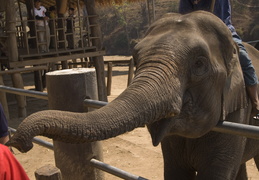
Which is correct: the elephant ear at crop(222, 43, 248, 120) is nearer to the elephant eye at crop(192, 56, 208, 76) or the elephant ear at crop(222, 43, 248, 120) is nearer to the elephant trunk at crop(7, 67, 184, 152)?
the elephant eye at crop(192, 56, 208, 76)

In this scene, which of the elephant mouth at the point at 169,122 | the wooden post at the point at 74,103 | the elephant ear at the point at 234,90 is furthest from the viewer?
the wooden post at the point at 74,103

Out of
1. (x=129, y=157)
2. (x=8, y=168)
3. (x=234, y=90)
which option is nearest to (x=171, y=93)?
(x=234, y=90)

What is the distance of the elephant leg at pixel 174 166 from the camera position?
2762mm

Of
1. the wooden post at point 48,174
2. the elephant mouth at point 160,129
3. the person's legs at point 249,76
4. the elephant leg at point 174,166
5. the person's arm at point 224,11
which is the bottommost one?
the elephant leg at point 174,166

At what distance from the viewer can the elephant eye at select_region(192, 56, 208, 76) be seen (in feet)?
7.23

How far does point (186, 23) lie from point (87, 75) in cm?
90

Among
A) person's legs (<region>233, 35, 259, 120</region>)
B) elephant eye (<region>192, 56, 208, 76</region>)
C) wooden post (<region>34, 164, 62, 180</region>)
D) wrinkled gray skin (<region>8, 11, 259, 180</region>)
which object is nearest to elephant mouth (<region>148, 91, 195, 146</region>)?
Result: wrinkled gray skin (<region>8, 11, 259, 180</region>)

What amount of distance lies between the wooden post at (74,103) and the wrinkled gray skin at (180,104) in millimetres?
653

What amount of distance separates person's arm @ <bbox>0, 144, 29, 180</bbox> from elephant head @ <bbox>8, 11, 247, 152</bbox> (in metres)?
0.08

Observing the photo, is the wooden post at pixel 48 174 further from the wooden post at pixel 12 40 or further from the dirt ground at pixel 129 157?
the wooden post at pixel 12 40

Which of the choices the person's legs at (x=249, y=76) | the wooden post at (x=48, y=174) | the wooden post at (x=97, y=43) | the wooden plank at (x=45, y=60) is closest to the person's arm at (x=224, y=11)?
the person's legs at (x=249, y=76)

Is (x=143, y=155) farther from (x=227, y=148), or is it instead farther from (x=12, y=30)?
(x=12, y=30)

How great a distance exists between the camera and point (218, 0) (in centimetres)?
290

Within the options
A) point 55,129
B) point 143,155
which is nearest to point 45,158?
point 143,155
